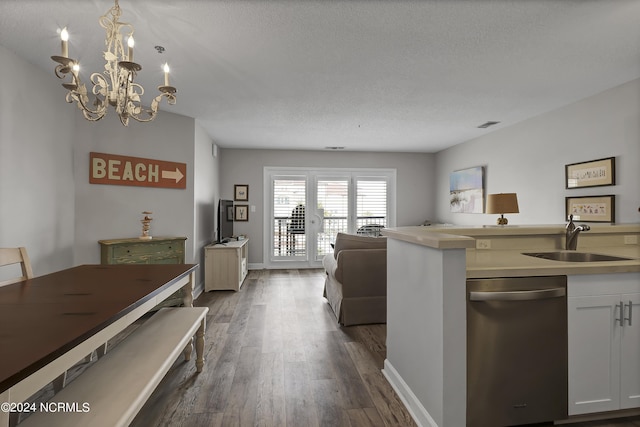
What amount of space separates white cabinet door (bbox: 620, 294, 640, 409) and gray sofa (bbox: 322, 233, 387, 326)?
72.3 inches

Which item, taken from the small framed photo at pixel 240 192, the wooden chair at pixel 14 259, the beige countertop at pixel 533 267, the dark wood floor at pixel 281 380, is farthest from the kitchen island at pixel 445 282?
the small framed photo at pixel 240 192

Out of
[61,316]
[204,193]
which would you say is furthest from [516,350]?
[204,193]

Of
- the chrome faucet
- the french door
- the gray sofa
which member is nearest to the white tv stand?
the french door

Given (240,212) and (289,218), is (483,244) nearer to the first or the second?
(289,218)

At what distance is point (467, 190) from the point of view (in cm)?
549

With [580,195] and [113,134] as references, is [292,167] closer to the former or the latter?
[113,134]

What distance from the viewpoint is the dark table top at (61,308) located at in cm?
89

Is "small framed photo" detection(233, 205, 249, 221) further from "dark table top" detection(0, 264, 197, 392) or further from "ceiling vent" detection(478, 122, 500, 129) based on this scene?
"ceiling vent" detection(478, 122, 500, 129)

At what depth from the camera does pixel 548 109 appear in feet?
12.3

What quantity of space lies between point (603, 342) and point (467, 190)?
13.6 ft

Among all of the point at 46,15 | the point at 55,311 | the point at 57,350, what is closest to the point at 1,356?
the point at 57,350

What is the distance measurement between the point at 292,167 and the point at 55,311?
17.3 feet

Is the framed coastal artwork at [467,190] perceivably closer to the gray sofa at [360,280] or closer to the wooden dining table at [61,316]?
the gray sofa at [360,280]

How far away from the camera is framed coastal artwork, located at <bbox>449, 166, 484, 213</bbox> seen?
5.14 metres
